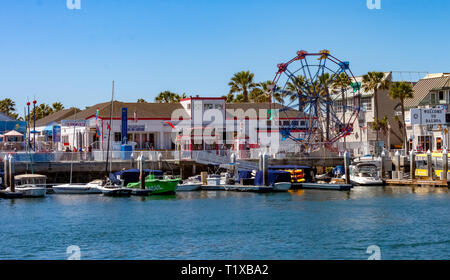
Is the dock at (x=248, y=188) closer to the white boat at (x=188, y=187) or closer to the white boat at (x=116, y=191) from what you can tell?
the white boat at (x=188, y=187)

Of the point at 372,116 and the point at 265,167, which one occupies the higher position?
the point at 372,116

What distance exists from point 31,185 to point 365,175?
3320 centimetres

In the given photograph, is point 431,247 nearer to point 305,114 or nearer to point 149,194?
point 149,194

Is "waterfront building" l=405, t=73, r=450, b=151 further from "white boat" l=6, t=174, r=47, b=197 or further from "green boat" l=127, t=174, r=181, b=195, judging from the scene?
"white boat" l=6, t=174, r=47, b=197

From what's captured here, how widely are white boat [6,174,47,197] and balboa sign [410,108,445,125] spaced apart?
43.6 m

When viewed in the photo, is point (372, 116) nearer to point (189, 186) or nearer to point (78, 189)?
point (189, 186)

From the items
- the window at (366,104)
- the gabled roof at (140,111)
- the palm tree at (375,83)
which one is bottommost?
the gabled roof at (140,111)

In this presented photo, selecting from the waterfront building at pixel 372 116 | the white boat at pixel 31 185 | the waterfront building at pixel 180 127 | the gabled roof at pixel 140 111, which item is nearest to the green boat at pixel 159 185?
the white boat at pixel 31 185

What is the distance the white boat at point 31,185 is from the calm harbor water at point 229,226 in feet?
3.86

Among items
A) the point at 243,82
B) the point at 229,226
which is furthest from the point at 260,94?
the point at 229,226

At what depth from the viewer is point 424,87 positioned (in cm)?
8638

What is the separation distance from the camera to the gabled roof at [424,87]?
82.5 m
